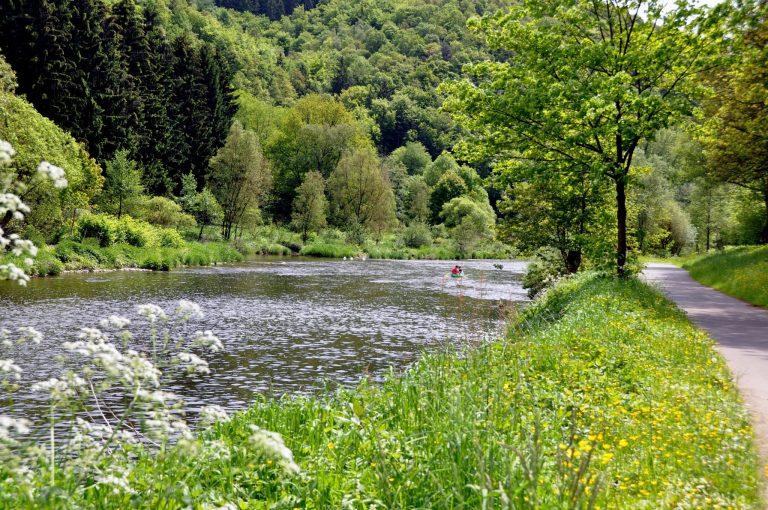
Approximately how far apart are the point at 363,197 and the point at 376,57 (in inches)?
4142

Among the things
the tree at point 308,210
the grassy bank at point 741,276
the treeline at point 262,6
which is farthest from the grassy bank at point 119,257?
the treeline at point 262,6

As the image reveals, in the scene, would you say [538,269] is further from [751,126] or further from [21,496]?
[21,496]

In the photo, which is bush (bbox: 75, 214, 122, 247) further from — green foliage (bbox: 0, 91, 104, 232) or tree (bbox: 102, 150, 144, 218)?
tree (bbox: 102, 150, 144, 218)

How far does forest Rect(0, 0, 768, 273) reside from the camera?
18484 mm

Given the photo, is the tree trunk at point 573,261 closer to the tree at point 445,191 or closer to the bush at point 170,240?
the bush at point 170,240

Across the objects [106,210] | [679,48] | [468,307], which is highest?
[679,48]

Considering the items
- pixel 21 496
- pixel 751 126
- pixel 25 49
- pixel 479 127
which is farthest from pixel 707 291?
pixel 25 49

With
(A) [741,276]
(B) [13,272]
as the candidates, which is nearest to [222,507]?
(B) [13,272]

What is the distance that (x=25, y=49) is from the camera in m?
45.8

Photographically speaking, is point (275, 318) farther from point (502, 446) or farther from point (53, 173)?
point (53, 173)

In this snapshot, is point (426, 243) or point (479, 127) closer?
point (479, 127)

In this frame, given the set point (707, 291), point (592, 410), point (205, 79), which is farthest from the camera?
Answer: point (205, 79)

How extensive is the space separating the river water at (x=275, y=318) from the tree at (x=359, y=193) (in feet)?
114

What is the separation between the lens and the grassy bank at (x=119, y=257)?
103ft
